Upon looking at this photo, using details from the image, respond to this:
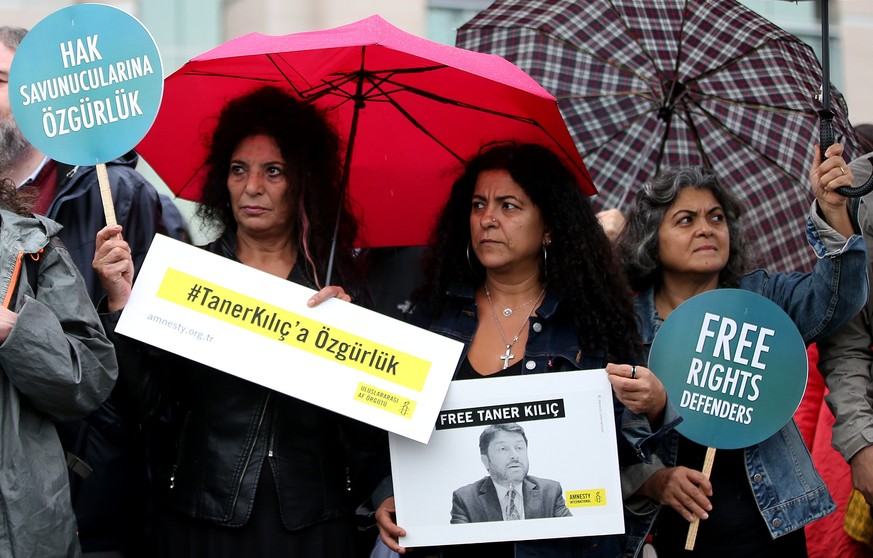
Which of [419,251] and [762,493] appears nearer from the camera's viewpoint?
[762,493]

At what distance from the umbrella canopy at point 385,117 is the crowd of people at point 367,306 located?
0.31 feet

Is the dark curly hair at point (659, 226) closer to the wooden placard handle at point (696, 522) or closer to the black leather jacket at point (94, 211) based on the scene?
the wooden placard handle at point (696, 522)

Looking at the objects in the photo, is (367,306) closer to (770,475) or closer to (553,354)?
(553,354)

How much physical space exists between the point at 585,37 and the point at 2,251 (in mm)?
2529

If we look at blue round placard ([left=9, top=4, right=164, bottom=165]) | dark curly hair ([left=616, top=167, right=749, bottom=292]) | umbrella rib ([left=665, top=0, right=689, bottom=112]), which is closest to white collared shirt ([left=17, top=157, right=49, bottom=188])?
blue round placard ([left=9, top=4, right=164, bottom=165])

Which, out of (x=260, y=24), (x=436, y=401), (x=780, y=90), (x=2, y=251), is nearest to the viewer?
(x=2, y=251)

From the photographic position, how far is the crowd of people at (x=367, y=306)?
3.54 meters

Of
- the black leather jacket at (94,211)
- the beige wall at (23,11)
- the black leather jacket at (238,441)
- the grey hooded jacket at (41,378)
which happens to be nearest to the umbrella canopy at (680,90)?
the black leather jacket at (94,211)

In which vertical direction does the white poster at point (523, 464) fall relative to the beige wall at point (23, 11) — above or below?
below

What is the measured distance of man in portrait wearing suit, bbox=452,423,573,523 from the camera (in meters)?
3.56

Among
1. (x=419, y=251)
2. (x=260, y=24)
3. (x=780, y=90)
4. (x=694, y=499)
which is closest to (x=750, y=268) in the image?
(x=780, y=90)

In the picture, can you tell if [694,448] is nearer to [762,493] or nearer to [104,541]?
[762,493]

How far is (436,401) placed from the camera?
139 inches

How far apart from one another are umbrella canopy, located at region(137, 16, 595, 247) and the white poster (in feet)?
3.10
